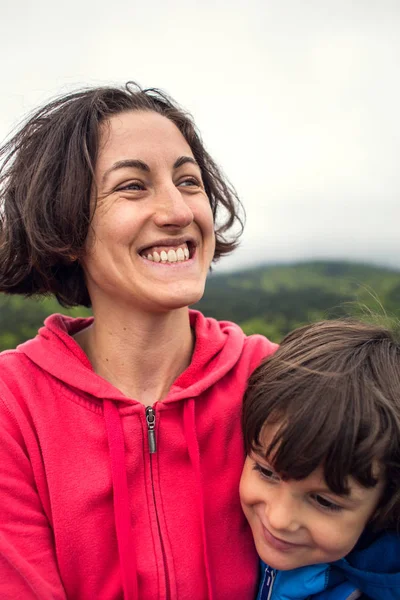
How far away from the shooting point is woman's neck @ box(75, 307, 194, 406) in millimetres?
2264

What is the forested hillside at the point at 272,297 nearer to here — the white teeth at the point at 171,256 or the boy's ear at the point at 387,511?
the white teeth at the point at 171,256

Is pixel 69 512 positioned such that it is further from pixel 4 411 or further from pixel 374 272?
pixel 374 272

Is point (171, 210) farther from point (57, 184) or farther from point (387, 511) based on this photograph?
point (387, 511)

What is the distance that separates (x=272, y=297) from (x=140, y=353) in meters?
2.95

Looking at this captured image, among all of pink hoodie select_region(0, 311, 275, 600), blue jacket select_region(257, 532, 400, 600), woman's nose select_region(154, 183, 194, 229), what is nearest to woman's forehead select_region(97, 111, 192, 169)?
woman's nose select_region(154, 183, 194, 229)

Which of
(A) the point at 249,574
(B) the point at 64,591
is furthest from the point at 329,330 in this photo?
(B) the point at 64,591

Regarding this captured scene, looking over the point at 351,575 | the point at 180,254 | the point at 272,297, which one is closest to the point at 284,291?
the point at 272,297

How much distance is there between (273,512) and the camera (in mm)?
1841

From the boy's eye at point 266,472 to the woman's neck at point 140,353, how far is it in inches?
18.0

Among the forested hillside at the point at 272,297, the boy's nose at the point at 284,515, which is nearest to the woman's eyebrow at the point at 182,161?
the boy's nose at the point at 284,515

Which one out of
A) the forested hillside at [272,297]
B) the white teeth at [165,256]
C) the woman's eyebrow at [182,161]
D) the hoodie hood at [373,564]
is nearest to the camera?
the hoodie hood at [373,564]

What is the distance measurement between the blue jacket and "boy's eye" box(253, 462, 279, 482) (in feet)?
0.97

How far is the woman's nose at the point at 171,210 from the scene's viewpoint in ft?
6.91

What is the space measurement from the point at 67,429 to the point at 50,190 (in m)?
0.85
